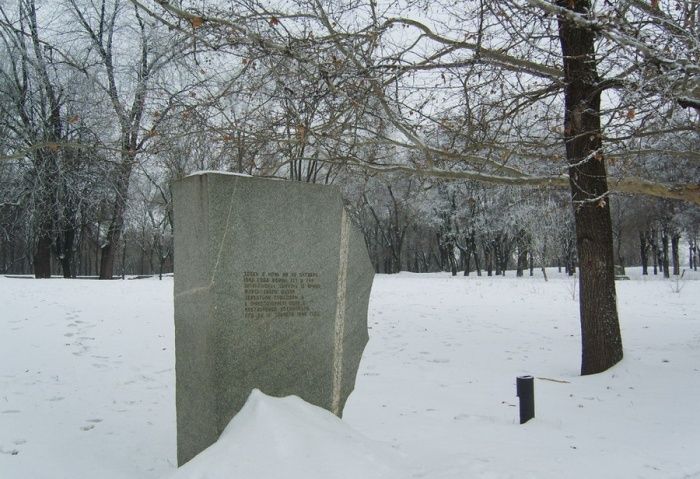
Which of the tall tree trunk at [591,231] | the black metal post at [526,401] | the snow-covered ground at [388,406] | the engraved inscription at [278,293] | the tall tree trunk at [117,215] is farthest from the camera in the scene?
the tall tree trunk at [117,215]

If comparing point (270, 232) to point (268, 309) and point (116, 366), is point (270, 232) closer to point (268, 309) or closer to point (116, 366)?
point (268, 309)

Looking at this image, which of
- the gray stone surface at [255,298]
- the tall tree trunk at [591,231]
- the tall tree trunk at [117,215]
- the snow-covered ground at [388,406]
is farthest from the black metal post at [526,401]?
the tall tree trunk at [117,215]

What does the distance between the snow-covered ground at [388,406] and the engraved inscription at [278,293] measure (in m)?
0.69

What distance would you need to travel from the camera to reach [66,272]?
90.1 ft

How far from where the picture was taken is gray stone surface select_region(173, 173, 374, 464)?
424 centimetres

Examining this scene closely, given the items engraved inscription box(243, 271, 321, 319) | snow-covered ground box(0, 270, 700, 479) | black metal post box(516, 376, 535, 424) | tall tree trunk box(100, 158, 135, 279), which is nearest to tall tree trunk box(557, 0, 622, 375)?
snow-covered ground box(0, 270, 700, 479)

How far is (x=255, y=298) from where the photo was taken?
14.5ft

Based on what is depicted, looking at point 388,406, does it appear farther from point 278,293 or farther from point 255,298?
point 255,298

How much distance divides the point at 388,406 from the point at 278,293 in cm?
282

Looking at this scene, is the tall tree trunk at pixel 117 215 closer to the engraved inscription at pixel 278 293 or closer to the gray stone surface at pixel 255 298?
the gray stone surface at pixel 255 298

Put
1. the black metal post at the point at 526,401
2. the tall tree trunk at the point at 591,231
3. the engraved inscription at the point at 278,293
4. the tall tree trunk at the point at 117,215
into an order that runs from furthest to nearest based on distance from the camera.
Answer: the tall tree trunk at the point at 117,215 → the tall tree trunk at the point at 591,231 → the black metal post at the point at 526,401 → the engraved inscription at the point at 278,293

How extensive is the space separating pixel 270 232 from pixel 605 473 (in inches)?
127

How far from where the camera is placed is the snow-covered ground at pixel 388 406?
4.16 meters

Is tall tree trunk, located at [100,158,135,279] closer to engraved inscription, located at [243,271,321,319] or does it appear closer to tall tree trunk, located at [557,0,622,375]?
tall tree trunk, located at [557,0,622,375]
